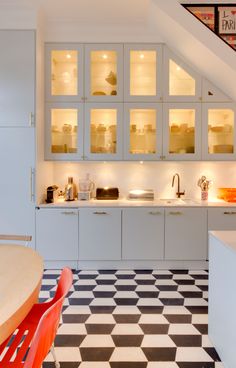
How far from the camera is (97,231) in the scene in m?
4.77

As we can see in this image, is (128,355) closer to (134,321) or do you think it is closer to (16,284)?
(134,321)

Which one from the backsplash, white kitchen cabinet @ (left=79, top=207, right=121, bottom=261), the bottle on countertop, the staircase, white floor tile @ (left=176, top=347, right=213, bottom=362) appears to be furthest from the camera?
the backsplash

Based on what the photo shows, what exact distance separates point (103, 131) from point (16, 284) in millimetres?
3440

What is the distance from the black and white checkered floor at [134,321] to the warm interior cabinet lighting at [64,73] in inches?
88.2

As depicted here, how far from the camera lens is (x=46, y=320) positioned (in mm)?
1493

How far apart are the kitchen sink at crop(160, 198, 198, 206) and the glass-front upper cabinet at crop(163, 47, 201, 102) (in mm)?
1282

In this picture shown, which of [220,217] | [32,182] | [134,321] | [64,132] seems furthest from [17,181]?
[220,217]

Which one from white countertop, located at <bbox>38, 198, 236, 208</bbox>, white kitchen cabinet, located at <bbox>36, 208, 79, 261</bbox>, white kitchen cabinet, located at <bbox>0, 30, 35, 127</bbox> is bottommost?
white kitchen cabinet, located at <bbox>36, 208, 79, 261</bbox>

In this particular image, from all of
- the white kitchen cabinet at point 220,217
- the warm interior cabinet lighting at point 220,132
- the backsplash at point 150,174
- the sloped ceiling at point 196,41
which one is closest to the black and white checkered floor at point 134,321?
the white kitchen cabinet at point 220,217

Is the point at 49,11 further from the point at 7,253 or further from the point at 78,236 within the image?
the point at 7,253

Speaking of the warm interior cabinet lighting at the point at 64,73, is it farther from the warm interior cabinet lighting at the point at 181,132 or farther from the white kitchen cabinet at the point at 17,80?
the warm interior cabinet lighting at the point at 181,132

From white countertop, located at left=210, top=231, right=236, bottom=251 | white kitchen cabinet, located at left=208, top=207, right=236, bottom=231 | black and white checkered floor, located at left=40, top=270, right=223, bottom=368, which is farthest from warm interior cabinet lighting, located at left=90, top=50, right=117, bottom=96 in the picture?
white countertop, located at left=210, top=231, right=236, bottom=251

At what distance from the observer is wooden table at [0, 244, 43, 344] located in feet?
4.78

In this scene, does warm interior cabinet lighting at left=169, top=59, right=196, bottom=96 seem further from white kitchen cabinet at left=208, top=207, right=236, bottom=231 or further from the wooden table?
the wooden table
